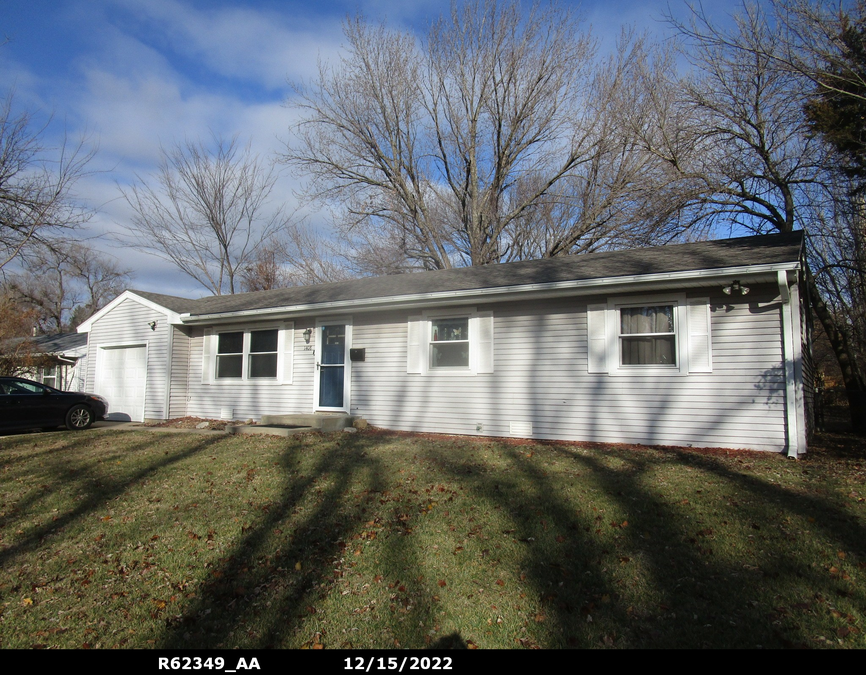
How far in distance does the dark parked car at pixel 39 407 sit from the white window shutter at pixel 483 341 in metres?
8.90

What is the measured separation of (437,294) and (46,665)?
311 inches

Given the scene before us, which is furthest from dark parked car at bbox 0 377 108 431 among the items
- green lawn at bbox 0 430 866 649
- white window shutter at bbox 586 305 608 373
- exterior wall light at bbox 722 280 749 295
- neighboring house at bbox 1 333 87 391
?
exterior wall light at bbox 722 280 749 295

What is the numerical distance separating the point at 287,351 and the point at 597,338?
7.00m

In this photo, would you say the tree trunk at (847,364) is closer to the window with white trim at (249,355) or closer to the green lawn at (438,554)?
the green lawn at (438,554)

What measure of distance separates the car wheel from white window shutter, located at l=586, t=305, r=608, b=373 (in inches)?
430

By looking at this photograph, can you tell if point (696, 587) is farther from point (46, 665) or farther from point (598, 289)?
point (598, 289)

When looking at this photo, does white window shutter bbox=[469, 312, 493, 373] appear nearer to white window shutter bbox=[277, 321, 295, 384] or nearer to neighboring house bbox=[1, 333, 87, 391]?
white window shutter bbox=[277, 321, 295, 384]

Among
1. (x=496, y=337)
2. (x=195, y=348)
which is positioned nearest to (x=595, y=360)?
(x=496, y=337)

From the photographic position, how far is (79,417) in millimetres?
12047

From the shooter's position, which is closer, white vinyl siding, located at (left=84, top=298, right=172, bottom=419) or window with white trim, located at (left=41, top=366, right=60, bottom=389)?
white vinyl siding, located at (left=84, top=298, right=172, bottom=419)

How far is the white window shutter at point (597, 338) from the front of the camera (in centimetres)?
916

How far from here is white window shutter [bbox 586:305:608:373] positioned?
9.16 metres

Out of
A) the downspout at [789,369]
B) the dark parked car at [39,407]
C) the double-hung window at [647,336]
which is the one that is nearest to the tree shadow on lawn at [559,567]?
the downspout at [789,369]

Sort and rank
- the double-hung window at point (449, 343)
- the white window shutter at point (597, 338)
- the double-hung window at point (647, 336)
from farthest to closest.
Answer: the double-hung window at point (449, 343)
the white window shutter at point (597, 338)
the double-hung window at point (647, 336)
